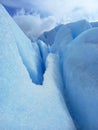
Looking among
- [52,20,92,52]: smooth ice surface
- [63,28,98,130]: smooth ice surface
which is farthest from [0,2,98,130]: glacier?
[52,20,92,52]: smooth ice surface

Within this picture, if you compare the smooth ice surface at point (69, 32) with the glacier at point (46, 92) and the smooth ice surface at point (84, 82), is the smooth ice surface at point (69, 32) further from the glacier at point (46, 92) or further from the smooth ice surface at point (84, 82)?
the glacier at point (46, 92)

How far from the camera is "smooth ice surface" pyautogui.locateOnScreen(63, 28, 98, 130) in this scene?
2.66 m

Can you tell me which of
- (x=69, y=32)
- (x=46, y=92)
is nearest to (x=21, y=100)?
(x=46, y=92)

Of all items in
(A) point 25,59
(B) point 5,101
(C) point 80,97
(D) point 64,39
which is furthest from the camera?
(D) point 64,39

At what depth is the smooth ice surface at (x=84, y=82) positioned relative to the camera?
266 cm

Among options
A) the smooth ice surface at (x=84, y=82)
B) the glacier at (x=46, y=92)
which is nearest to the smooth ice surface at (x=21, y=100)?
the glacier at (x=46, y=92)

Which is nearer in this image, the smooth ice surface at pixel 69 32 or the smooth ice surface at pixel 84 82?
the smooth ice surface at pixel 84 82

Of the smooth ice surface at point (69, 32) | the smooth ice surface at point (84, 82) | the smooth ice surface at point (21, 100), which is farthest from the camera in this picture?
the smooth ice surface at point (69, 32)

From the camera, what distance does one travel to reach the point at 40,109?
2455 millimetres

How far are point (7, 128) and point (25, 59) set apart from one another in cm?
152

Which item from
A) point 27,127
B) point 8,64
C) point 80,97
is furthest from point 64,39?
point 27,127

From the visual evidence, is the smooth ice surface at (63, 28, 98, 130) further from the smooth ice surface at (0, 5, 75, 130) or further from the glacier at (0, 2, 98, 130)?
the smooth ice surface at (0, 5, 75, 130)

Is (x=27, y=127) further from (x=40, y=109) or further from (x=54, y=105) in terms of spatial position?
(x=54, y=105)

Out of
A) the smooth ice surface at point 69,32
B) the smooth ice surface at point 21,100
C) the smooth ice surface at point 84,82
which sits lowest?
the smooth ice surface at point 69,32
